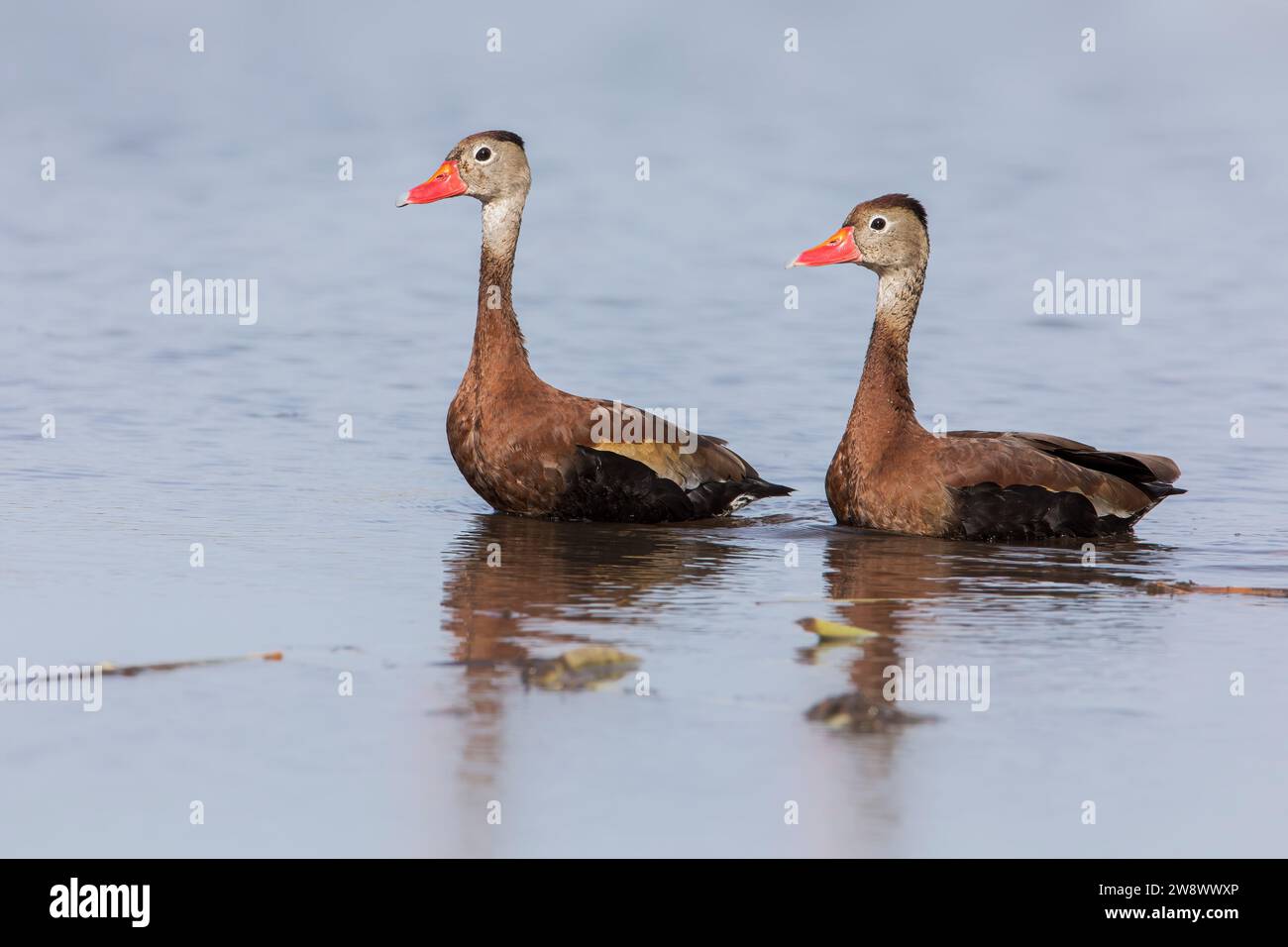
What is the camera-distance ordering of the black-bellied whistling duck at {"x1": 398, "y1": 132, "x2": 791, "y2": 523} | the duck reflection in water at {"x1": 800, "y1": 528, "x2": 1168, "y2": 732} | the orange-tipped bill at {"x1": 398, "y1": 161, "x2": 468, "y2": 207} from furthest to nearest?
the orange-tipped bill at {"x1": 398, "y1": 161, "x2": 468, "y2": 207} < the black-bellied whistling duck at {"x1": 398, "y1": 132, "x2": 791, "y2": 523} < the duck reflection in water at {"x1": 800, "y1": 528, "x2": 1168, "y2": 732}

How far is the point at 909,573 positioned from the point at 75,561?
12.6 feet

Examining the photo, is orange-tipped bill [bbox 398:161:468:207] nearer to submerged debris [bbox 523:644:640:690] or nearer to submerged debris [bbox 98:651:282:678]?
submerged debris [bbox 98:651:282:678]

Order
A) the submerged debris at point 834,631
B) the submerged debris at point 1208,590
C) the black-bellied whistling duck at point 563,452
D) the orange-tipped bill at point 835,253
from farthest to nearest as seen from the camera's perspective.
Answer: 1. the orange-tipped bill at point 835,253
2. the black-bellied whistling duck at point 563,452
3. the submerged debris at point 1208,590
4. the submerged debris at point 834,631

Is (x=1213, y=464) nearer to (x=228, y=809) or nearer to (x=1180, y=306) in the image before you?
(x=1180, y=306)

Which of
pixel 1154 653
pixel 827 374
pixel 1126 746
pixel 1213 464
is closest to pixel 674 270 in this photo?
pixel 827 374

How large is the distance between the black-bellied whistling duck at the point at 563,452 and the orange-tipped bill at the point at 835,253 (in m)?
1.21

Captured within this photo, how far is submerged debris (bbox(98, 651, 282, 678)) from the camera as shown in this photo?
6703mm

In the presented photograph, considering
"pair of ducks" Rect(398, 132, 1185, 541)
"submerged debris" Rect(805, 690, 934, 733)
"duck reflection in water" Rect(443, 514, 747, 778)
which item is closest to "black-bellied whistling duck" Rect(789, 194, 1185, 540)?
"pair of ducks" Rect(398, 132, 1185, 541)

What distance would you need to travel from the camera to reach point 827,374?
16.4m

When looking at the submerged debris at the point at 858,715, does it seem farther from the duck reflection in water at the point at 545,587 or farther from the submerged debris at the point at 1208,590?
the submerged debris at the point at 1208,590

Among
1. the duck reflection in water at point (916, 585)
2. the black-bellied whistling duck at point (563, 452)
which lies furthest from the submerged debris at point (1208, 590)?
the black-bellied whistling duck at point (563, 452)

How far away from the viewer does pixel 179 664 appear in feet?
22.4

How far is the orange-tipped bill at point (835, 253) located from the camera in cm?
1135
